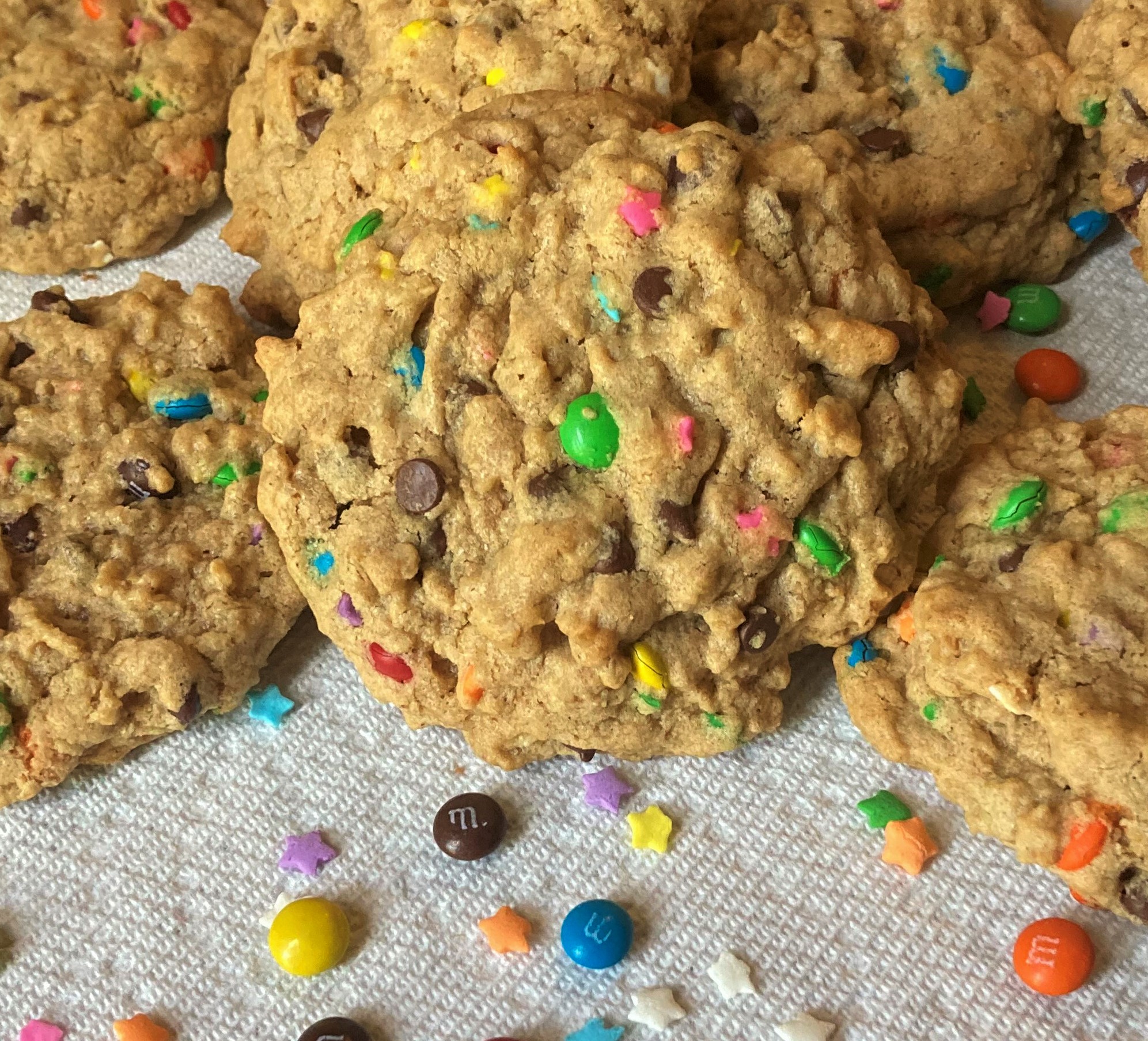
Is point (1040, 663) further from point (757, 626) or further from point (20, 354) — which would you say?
point (20, 354)

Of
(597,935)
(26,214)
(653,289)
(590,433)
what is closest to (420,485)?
(590,433)

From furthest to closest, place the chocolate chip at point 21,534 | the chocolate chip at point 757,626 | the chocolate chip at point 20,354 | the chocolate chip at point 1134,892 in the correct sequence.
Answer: the chocolate chip at point 20,354
the chocolate chip at point 21,534
the chocolate chip at point 757,626
the chocolate chip at point 1134,892

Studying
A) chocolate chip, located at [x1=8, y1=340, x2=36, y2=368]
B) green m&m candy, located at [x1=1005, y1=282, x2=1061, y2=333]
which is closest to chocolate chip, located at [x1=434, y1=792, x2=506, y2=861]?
chocolate chip, located at [x1=8, y1=340, x2=36, y2=368]

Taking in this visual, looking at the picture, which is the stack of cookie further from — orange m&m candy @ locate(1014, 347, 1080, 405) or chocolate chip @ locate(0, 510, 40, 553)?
orange m&m candy @ locate(1014, 347, 1080, 405)

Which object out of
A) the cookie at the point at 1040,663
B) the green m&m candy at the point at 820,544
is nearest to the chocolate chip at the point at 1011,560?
the cookie at the point at 1040,663

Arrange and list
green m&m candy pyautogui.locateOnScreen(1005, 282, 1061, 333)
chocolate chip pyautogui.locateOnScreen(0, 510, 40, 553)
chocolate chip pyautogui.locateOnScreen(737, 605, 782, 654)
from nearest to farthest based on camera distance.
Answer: chocolate chip pyautogui.locateOnScreen(737, 605, 782, 654) < chocolate chip pyautogui.locateOnScreen(0, 510, 40, 553) < green m&m candy pyautogui.locateOnScreen(1005, 282, 1061, 333)

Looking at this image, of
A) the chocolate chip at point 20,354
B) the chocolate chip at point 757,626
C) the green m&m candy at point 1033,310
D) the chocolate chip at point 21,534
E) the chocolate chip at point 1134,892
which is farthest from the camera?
the green m&m candy at point 1033,310

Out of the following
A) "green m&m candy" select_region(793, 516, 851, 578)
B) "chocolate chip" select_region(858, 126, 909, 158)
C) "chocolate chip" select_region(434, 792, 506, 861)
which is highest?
"chocolate chip" select_region(858, 126, 909, 158)

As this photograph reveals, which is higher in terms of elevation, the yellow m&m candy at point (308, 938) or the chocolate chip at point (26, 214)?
the chocolate chip at point (26, 214)

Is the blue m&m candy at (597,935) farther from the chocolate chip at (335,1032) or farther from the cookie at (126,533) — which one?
the cookie at (126,533)

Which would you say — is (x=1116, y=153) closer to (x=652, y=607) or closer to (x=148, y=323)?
(x=652, y=607)
